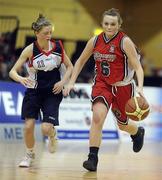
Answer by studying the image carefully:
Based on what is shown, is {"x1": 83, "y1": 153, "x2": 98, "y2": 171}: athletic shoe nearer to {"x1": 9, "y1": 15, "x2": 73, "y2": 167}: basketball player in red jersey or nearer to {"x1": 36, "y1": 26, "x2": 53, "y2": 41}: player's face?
{"x1": 9, "y1": 15, "x2": 73, "y2": 167}: basketball player in red jersey

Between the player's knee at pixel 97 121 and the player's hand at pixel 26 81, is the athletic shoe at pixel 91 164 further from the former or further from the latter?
the player's hand at pixel 26 81

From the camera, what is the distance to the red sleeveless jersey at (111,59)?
775 cm

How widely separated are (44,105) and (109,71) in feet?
3.07

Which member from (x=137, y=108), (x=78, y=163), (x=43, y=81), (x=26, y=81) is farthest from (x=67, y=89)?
(x=78, y=163)

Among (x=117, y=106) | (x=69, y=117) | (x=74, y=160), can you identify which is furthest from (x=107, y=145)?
(x=117, y=106)

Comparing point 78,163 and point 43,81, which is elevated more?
point 43,81

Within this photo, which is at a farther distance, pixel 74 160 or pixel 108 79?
pixel 74 160

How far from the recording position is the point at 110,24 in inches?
302

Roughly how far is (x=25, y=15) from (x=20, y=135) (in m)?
8.02

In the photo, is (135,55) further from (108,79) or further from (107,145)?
(107,145)

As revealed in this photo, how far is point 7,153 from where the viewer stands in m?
9.84

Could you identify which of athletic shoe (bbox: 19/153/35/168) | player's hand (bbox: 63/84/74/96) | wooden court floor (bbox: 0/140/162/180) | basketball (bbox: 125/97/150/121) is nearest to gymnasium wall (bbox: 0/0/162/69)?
wooden court floor (bbox: 0/140/162/180)

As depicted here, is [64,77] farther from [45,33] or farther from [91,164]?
[91,164]

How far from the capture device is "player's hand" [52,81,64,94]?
796 cm
